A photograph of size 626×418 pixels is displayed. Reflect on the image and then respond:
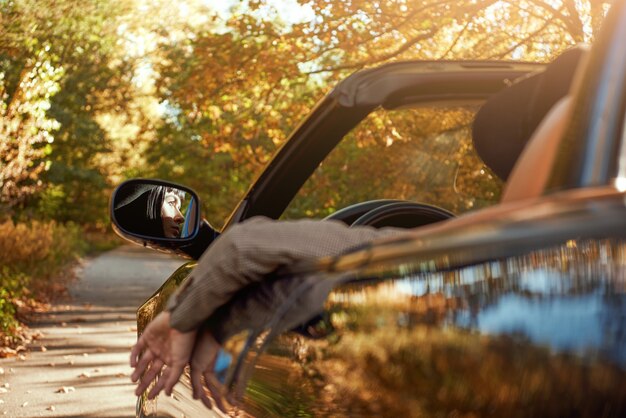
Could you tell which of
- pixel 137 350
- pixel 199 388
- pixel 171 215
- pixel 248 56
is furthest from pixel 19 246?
pixel 199 388

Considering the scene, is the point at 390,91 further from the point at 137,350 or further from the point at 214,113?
the point at 214,113

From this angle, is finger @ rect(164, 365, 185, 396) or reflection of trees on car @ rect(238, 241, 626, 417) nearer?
reflection of trees on car @ rect(238, 241, 626, 417)

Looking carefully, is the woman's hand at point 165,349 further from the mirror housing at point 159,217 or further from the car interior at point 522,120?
the mirror housing at point 159,217

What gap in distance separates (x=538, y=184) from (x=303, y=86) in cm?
1197

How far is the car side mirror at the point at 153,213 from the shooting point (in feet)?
11.0

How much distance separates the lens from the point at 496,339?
134 cm

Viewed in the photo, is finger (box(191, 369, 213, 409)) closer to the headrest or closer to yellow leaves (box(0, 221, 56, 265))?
the headrest

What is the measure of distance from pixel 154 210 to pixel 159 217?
0.03m

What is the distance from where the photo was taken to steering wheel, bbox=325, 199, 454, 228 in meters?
3.26

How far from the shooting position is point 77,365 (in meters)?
10.7

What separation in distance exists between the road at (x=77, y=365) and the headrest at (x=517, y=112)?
5.89 meters

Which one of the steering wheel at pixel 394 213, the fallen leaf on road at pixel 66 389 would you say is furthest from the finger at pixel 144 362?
the fallen leaf on road at pixel 66 389

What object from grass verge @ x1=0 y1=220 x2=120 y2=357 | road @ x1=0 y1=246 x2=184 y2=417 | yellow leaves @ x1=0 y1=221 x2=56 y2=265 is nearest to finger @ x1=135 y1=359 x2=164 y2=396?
road @ x1=0 y1=246 x2=184 y2=417

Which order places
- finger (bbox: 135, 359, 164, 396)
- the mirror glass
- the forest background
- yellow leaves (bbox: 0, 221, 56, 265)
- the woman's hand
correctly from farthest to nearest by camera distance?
yellow leaves (bbox: 0, 221, 56, 265) < the forest background < the mirror glass < finger (bbox: 135, 359, 164, 396) < the woman's hand
